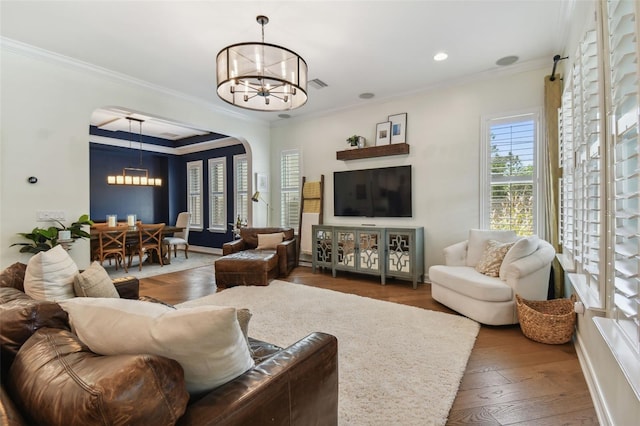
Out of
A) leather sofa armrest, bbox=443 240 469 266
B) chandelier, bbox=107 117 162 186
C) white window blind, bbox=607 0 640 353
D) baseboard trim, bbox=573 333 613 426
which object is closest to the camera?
white window blind, bbox=607 0 640 353

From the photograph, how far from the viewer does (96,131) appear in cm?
692

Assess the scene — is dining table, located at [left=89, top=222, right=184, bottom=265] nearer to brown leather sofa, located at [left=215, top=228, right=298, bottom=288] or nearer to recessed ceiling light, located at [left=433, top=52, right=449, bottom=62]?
brown leather sofa, located at [left=215, top=228, right=298, bottom=288]

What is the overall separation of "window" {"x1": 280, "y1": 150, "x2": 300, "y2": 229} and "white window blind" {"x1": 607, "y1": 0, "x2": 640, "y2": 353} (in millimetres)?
4967

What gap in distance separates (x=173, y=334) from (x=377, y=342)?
2.06 m

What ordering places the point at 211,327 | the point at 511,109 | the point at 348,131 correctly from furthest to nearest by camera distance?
the point at 348,131
the point at 511,109
the point at 211,327

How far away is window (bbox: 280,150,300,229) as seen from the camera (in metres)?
6.14

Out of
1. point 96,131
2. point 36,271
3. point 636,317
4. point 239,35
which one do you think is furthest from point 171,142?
point 636,317

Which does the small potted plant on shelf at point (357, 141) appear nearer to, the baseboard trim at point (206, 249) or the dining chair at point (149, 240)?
the dining chair at point (149, 240)

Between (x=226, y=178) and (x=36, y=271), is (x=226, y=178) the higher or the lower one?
the higher one

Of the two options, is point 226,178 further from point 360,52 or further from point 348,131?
point 360,52

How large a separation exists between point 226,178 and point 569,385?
23.7 ft

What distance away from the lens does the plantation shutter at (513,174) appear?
→ 12.7 feet

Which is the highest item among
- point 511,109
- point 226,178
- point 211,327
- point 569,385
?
point 511,109

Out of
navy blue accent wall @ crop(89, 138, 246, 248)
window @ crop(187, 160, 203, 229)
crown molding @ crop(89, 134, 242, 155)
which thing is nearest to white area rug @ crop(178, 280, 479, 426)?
navy blue accent wall @ crop(89, 138, 246, 248)
